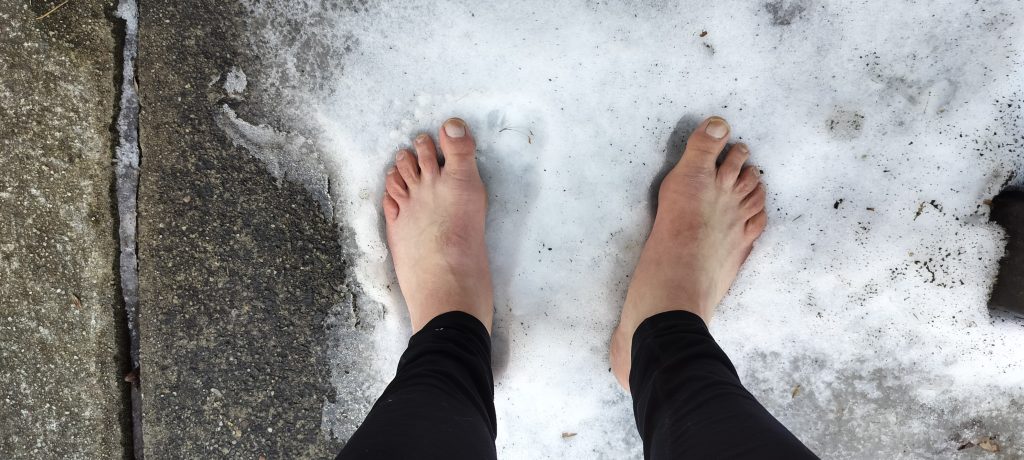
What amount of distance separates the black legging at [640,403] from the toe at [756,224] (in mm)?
289

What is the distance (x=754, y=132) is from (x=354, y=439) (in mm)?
1126

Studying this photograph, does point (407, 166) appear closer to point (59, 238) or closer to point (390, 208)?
point (390, 208)

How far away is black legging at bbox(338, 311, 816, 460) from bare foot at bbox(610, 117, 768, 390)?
9 centimetres

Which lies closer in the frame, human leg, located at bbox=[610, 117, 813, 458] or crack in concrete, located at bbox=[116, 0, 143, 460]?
human leg, located at bbox=[610, 117, 813, 458]

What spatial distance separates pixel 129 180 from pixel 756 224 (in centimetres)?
163

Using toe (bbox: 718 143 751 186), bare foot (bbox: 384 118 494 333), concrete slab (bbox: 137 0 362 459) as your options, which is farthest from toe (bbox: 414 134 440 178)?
toe (bbox: 718 143 751 186)

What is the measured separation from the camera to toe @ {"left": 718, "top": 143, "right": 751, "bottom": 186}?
4.22 feet

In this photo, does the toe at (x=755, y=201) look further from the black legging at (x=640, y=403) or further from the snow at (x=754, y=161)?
the black legging at (x=640, y=403)

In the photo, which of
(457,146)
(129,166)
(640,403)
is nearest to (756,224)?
(640,403)

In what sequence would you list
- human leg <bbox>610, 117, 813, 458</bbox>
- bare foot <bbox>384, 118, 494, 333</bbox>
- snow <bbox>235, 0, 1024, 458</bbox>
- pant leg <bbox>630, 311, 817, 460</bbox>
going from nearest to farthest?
pant leg <bbox>630, 311, 817, 460</bbox> → human leg <bbox>610, 117, 813, 458</bbox> → snow <bbox>235, 0, 1024, 458</bbox> → bare foot <bbox>384, 118, 494, 333</bbox>

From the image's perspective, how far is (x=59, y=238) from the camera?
136cm

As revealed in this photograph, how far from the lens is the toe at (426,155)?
1337 mm

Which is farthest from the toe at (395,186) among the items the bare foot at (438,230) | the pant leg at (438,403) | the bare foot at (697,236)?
the bare foot at (697,236)

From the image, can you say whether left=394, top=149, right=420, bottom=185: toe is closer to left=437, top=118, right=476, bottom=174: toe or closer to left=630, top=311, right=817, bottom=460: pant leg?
left=437, top=118, right=476, bottom=174: toe
